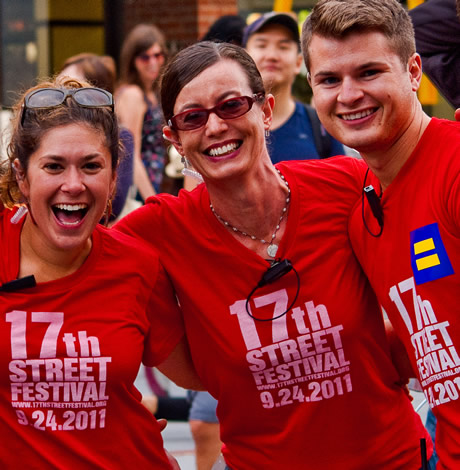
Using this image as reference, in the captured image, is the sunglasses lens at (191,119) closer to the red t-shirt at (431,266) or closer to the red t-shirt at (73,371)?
the red t-shirt at (73,371)

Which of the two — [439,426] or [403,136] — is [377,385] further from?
[403,136]

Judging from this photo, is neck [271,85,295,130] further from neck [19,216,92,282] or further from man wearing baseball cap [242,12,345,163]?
neck [19,216,92,282]

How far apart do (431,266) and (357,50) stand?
2.25ft

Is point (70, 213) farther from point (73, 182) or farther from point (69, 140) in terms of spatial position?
point (69, 140)

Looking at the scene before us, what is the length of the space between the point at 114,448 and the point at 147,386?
419 centimetres

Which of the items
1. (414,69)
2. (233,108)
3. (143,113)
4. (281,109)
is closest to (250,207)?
(233,108)

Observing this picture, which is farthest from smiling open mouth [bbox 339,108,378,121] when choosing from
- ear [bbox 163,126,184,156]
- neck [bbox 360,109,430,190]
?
ear [bbox 163,126,184,156]

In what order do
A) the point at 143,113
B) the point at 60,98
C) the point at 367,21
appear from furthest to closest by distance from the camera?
the point at 143,113, the point at 60,98, the point at 367,21

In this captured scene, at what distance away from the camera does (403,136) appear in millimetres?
2953

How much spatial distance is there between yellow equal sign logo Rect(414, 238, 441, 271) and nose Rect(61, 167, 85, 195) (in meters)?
1.03

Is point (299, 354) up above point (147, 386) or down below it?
below

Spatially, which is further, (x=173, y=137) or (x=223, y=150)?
(x=173, y=137)

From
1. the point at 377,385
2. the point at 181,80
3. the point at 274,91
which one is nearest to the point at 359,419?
the point at 377,385

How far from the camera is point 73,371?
2.96m
